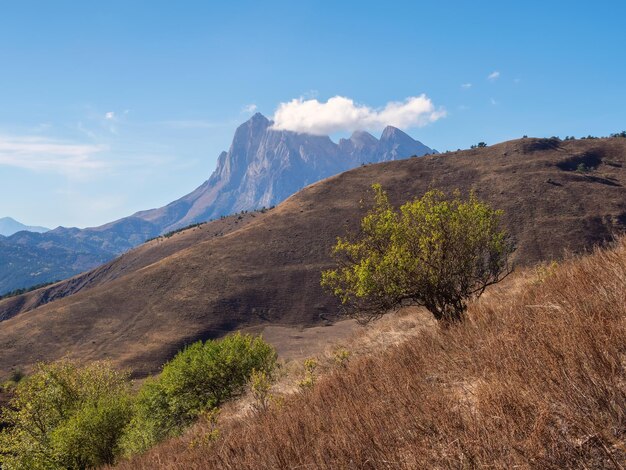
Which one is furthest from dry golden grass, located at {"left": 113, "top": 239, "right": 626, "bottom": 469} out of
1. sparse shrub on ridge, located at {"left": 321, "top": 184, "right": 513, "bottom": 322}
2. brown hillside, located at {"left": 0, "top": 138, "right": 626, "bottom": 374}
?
brown hillside, located at {"left": 0, "top": 138, "right": 626, "bottom": 374}

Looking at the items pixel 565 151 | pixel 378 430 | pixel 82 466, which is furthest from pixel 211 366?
pixel 565 151

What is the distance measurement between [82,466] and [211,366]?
33.2 feet

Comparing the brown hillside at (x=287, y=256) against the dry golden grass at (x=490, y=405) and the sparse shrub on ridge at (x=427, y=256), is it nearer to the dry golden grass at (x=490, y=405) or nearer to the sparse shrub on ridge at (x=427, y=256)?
the sparse shrub on ridge at (x=427, y=256)

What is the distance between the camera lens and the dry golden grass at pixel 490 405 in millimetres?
2898

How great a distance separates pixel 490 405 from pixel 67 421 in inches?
1433

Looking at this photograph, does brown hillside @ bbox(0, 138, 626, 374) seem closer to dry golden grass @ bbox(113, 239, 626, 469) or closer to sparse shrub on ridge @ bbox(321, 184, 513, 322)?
sparse shrub on ridge @ bbox(321, 184, 513, 322)

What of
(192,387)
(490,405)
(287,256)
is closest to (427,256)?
(490,405)

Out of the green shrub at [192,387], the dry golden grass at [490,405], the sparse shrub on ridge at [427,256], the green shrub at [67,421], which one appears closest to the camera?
the dry golden grass at [490,405]

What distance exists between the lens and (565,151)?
130 meters

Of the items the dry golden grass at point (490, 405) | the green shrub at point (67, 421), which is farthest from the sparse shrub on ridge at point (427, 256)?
the green shrub at point (67, 421)

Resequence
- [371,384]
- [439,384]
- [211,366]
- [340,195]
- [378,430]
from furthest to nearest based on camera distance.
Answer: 1. [340,195]
2. [211,366]
3. [371,384]
4. [439,384]
5. [378,430]

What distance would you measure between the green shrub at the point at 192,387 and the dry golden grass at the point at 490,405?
16874 mm

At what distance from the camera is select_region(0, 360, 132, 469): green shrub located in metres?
23.2

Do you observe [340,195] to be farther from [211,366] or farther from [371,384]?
[371,384]
